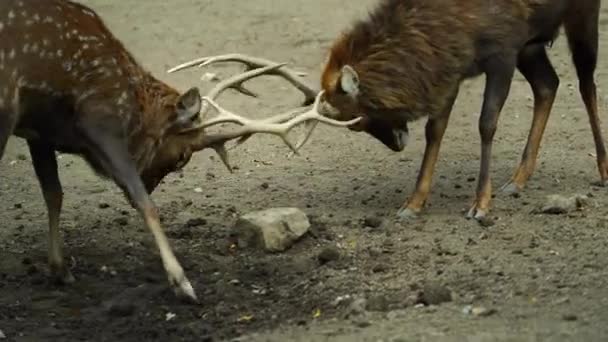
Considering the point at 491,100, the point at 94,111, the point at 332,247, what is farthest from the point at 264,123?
the point at 491,100

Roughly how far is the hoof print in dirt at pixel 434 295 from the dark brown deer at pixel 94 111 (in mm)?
1112

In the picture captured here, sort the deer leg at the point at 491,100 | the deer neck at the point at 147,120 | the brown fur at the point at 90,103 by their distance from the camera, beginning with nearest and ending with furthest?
the brown fur at the point at 90,103
the deer neck at the point at 147,120
the deer leg at the point at 491,100

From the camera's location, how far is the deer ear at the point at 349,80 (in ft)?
23.8

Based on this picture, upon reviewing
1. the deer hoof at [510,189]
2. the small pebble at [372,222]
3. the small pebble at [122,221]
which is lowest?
the small pebble at [122,221]

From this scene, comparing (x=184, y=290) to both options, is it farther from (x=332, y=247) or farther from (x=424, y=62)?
(x=424, y=62)

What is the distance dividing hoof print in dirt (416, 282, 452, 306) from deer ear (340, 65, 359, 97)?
1.65m

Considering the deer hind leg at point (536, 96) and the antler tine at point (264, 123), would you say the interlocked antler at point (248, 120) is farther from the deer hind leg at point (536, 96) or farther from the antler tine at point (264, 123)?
the deer hind leg at point (536, 96)

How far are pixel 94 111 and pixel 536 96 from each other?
10.1ft

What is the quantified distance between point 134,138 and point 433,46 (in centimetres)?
187

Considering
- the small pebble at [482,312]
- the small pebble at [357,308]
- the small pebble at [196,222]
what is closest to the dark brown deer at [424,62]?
the small pebble at [196,222]

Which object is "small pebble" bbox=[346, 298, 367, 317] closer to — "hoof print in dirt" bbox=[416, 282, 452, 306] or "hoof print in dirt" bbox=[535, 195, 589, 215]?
"hoof print in dirt" bbox=[416, 282, 452, 306]

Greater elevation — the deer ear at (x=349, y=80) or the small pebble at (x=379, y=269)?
the deer ear at (x=349, y=80)

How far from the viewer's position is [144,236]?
24.7ft

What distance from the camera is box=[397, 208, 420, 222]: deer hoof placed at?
24.8ft
